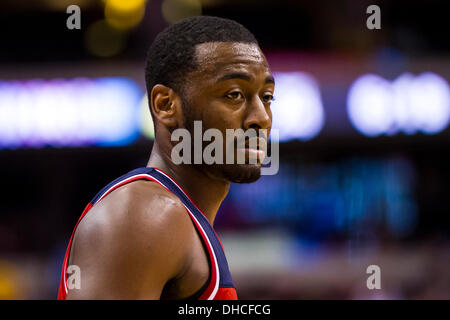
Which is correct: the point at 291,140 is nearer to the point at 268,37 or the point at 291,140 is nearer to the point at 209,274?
the point at 268,37

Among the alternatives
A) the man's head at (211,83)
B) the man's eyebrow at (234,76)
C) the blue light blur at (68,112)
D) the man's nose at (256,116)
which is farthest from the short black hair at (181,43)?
the blue light blur at (68,112)

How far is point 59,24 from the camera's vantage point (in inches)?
435

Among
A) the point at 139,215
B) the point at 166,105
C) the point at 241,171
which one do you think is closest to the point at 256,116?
the point at 241,171

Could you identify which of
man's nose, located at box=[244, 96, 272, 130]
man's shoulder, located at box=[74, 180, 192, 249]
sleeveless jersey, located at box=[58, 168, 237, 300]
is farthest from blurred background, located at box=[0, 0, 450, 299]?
man's shoulder, located at box=[74, 180, 192, 249]

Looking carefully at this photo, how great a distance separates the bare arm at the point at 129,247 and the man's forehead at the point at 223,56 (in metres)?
0.57

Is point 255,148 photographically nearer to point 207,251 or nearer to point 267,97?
point 267,97

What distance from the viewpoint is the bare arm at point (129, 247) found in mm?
1769

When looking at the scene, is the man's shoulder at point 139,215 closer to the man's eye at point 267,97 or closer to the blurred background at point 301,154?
the man's eye at point 267,97

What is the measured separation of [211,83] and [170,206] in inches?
20.3

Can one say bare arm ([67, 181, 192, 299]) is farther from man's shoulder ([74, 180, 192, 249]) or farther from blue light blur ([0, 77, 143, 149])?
blue light blur ([0, 77, 143, 149])

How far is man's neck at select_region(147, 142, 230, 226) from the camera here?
237 centimetres

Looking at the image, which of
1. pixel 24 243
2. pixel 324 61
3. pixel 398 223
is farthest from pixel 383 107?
pixel 24 243

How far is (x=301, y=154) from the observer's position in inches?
384

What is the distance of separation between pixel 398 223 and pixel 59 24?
6546mm
